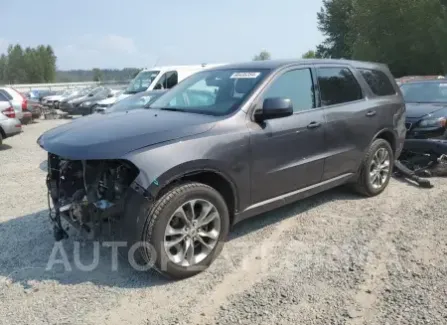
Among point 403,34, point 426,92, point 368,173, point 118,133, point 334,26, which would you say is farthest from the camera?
point 334,26

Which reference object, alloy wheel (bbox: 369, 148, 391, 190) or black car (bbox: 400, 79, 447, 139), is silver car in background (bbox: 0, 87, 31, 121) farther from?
alloy wheel (bbox: 369, 148, 391, 190)

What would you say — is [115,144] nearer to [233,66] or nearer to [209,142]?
[209,142]

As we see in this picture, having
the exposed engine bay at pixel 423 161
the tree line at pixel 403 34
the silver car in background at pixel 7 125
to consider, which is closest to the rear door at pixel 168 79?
the silver car in background at pixel 7 125

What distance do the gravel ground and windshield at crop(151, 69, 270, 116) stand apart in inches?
53.0

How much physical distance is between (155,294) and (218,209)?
2.82ft

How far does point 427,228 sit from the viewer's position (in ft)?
14.9

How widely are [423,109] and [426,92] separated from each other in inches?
45.9

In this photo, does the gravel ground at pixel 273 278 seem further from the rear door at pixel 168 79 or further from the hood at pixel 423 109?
the rear door at pixel 168 79

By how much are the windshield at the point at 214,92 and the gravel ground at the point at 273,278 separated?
1347mm

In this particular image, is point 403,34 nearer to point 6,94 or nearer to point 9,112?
point 6,94

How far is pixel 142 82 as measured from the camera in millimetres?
15828

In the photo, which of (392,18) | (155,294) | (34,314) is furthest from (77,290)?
(392,18)

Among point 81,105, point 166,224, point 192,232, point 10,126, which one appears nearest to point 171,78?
point 10,126

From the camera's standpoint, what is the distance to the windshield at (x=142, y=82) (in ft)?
50.9
